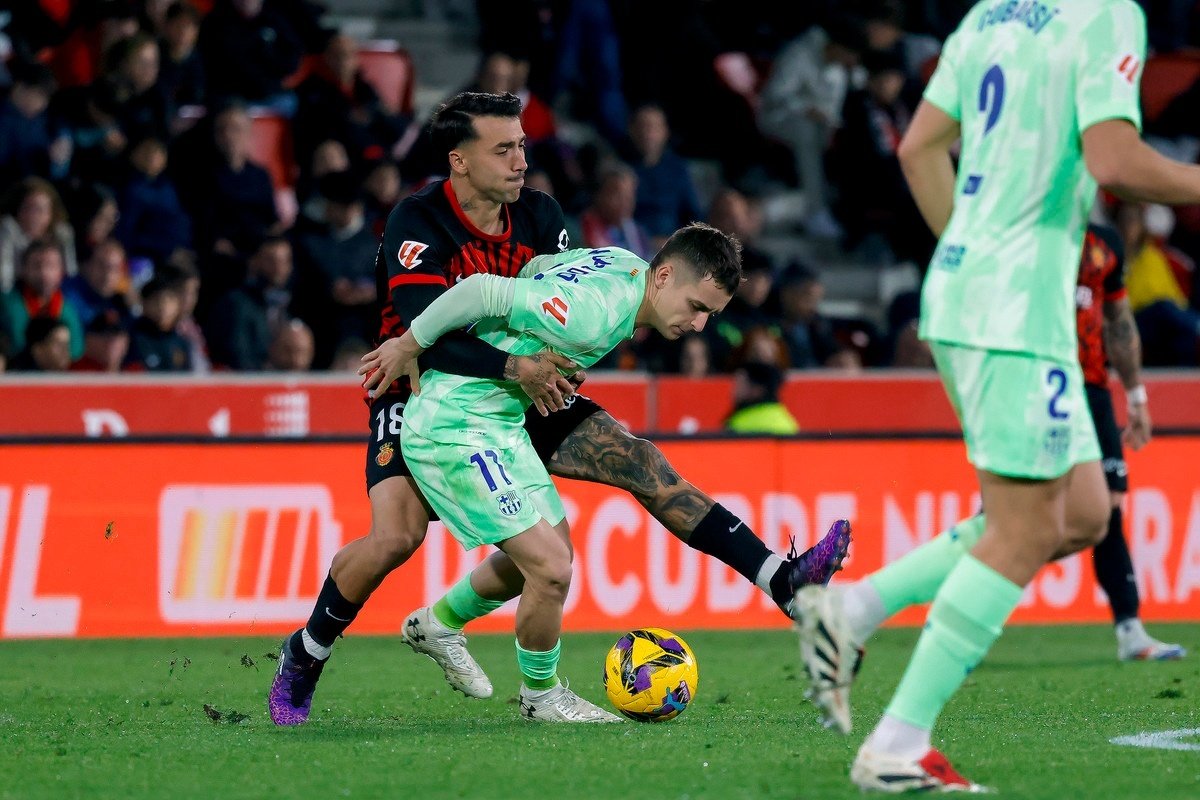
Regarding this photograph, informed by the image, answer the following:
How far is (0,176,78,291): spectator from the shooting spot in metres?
11.7

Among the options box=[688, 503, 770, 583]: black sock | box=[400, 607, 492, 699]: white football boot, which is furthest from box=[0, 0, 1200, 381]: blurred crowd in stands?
box=[688, 503, 770, 583]: black sock

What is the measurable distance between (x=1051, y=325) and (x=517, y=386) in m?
2.20

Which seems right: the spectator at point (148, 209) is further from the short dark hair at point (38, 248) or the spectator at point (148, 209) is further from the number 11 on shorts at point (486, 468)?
the number 11 on shorts at point (486, 468)

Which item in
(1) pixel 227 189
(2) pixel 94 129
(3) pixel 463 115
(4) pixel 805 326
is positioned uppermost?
(3) pixel 463 115

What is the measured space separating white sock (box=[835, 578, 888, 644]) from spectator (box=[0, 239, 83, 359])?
755cm

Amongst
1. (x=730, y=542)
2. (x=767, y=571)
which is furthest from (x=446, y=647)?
(x=767, y=571)

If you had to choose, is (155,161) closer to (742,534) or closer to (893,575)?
(742,534)

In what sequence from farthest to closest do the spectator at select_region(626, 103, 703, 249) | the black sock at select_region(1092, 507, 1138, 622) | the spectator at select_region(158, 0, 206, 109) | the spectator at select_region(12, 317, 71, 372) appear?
the spectator at select_region(626, 103, 703, 249) < the spectator at select_region(158, 0, 206, 109) < the spectator at select_region(12, 317, 71, 372) < the black sock at select_region(1092, 507, 1138, 622)

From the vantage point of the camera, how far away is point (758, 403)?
1101cm

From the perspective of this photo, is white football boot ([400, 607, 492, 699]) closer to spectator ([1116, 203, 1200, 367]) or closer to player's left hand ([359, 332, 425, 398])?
player's left hand ([359, 332, 425, 398])

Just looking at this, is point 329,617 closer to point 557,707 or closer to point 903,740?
point 557,707

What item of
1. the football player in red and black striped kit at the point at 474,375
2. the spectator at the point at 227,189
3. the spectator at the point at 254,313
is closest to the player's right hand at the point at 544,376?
the football player in red and black striped kit at the point at 474,375

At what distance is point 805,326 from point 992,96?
8.80 meters

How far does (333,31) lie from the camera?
1407 centimetres
